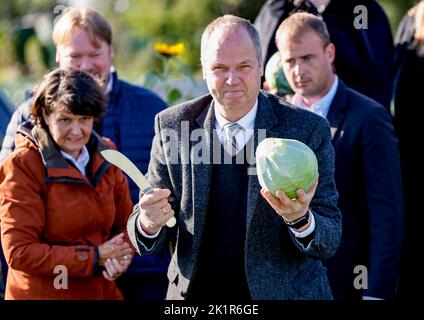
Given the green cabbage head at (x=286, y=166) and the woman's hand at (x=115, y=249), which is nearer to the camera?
the green cabbage head at (x=286, y=166)

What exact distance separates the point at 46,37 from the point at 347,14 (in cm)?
553

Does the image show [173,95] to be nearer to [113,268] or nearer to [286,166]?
[113,268]

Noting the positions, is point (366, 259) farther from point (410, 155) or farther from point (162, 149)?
point (162, 149)

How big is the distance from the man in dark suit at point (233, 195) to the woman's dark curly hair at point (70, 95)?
0.72 meters

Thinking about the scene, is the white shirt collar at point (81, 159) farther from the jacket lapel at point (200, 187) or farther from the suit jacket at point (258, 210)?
the jacket lapel at point (200, 187)

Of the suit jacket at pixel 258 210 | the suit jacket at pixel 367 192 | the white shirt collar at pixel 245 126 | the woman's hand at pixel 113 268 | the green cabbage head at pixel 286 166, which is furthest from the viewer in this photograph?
the suit jacket at pixel 367 192

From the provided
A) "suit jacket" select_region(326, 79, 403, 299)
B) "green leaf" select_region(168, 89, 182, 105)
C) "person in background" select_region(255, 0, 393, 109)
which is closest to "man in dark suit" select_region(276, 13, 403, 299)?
"suit jacket" select_region(326, 79, 403, 299)

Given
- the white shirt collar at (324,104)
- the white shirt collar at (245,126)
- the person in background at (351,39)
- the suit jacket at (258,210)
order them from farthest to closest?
the person in background at (351,39) < the white shirt collar at (324,104) < the white shirt collar at (245,126) < the suit jacket at (258,210)

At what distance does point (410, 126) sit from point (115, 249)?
→ 2.55 m

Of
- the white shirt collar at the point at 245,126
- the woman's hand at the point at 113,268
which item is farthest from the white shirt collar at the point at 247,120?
the woman's hand at the point at 113,268

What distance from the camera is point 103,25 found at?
215 inches

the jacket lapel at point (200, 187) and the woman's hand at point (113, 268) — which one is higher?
the jacket lapel at point (200, 187)

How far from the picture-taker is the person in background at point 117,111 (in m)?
5.31
